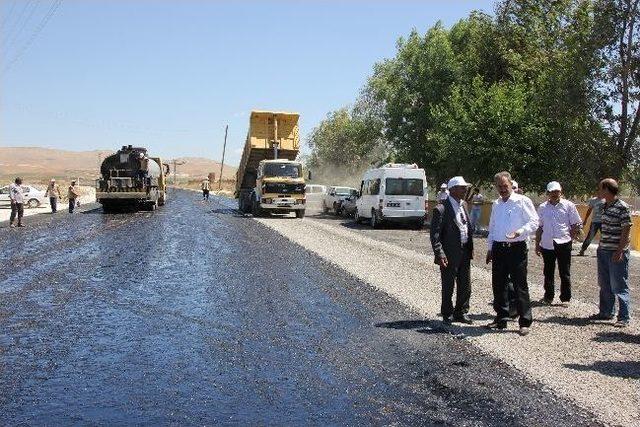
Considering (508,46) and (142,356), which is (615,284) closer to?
(142,356)

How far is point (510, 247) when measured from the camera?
7988 mm

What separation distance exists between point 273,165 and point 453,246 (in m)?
22.4

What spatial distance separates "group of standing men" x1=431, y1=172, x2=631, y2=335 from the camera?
7941 millimetres

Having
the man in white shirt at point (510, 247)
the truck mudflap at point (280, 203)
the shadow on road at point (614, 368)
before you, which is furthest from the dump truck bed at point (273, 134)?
the shadow on road at point (614, 368)

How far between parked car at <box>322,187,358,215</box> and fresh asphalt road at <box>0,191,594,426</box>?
2293 centimetres

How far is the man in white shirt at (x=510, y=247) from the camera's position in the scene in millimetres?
7891

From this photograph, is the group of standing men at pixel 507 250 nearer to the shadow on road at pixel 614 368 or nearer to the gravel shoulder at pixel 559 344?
the gravel shoulder at pixel 559 344

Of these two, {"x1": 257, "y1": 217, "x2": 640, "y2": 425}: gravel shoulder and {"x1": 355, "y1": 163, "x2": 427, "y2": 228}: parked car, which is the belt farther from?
{"x1": 355, "y1": 163, "x2": 427, "y2": 228}: parked car

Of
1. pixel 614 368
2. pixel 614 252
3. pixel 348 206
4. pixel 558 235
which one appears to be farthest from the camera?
pixel 348 206

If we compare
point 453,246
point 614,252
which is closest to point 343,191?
point 614,252

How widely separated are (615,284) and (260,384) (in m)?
5.02

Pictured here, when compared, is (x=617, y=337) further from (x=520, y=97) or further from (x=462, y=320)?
(x=520, y=97)

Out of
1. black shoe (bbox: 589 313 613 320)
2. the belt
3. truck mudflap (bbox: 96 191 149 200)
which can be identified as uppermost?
truck mudflap (bbox: 96 191 149 200)

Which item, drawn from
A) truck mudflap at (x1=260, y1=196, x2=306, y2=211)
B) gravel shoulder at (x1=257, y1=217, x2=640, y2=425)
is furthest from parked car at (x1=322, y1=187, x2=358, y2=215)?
gravel shoulder at (x1=257, y1=217, x2=640, y2=425)
